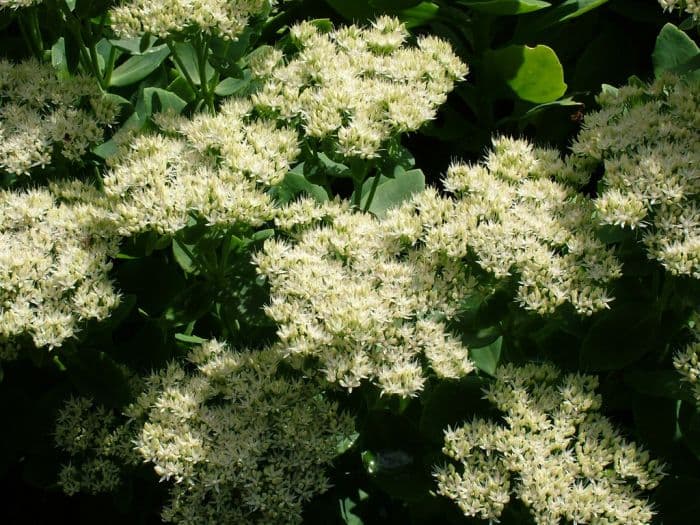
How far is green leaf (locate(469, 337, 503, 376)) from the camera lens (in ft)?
8.19

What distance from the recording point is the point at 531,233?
2.39m

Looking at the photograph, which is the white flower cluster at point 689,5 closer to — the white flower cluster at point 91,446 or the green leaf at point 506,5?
the green leaf at point 506,5

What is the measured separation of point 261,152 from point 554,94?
1.11 meters

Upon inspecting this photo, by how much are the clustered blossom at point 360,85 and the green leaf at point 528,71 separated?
251mm

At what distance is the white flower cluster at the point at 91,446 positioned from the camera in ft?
8.23

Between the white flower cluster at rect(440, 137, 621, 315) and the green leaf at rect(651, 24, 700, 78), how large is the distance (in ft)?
1.64

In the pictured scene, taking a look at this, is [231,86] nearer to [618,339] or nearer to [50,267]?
[50,267]

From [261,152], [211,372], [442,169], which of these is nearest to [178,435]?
[211,372]

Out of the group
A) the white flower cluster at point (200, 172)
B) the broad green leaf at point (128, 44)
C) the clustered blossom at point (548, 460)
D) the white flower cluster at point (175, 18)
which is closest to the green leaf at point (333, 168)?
the white flower cluster at point (200, 172)

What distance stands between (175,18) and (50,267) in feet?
2.72

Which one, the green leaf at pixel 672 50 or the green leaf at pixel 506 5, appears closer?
the green leaf at pixel 672 50

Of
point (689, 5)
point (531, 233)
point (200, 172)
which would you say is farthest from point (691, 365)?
point (200, 172)

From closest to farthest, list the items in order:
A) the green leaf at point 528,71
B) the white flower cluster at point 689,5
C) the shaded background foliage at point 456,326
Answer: the shaded background foliage at point 456,326, the white flower cluster at point 689,5, the green leaf at point 528,71

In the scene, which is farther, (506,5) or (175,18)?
(506,5)
